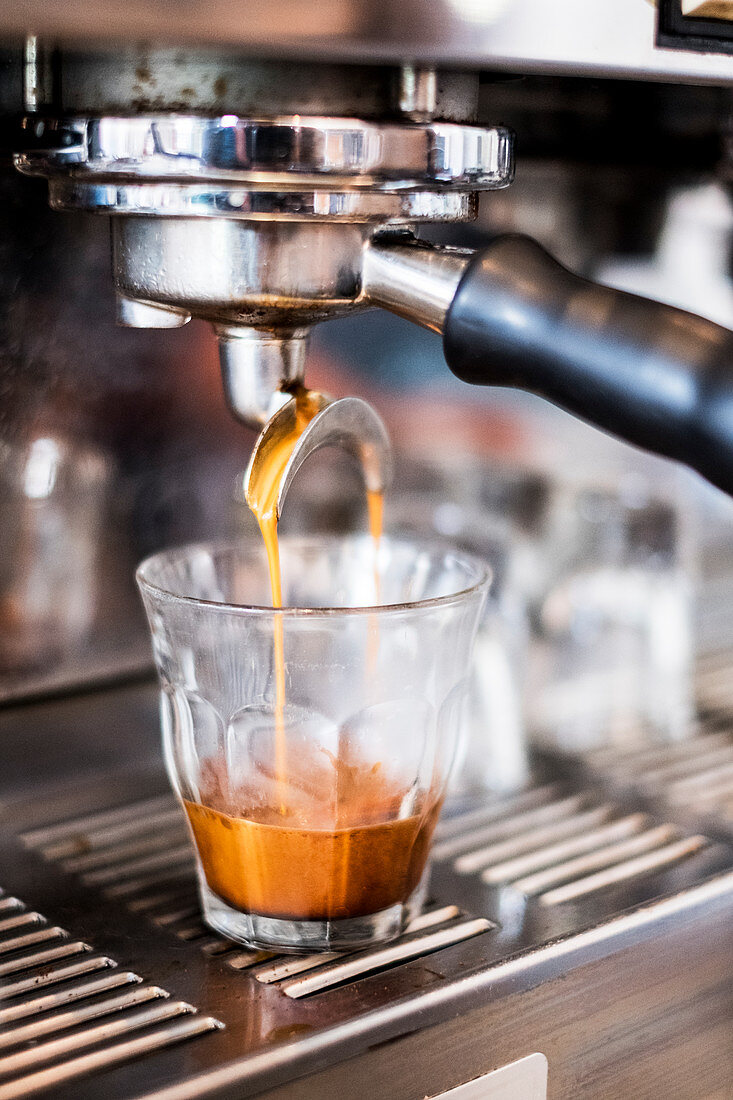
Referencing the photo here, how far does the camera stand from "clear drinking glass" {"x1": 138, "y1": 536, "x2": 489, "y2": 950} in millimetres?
401

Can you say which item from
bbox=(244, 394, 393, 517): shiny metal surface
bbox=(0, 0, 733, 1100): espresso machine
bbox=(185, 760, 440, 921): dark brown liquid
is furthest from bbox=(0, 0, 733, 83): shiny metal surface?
bbox=(185, 760, 440, 921): dark brown liquid

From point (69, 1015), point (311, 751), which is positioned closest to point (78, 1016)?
point (69, 1015)

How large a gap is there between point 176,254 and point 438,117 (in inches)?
3.3

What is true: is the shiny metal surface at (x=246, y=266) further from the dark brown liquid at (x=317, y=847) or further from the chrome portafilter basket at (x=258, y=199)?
the dark brown liquid at (x=317, y=847)

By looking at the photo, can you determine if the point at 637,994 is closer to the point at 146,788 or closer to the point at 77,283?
the point at 146,788

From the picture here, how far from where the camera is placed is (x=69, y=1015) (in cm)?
36

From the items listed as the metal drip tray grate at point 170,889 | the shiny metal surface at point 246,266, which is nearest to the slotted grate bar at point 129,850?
the metal drip tray grate at point 170,889

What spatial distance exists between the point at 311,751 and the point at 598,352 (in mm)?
165

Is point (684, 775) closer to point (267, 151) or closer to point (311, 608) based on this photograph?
point (311, 608)

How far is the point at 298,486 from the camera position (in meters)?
0.66

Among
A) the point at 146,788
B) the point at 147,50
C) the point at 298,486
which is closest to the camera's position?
the point at 147,50

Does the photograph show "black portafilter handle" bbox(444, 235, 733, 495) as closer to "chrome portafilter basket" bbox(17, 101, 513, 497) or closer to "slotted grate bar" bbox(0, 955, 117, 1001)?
"chrome portafilter basket" bbox(17, 101, 513, 497)

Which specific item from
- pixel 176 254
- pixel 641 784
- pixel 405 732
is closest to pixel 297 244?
pixel 176 254

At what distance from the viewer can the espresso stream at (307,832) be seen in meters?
0.40
